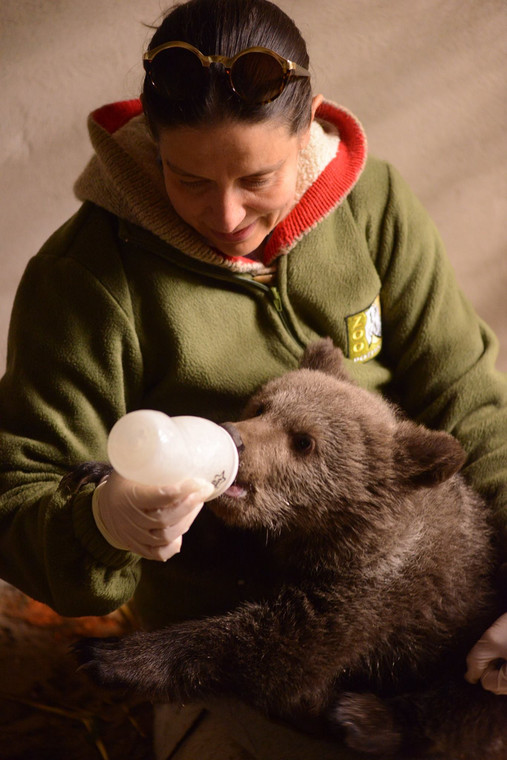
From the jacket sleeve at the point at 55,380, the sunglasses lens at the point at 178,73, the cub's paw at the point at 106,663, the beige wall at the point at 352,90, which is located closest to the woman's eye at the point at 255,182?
the sunglasses lens at the point at 178,73

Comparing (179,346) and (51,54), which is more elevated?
(51,54)

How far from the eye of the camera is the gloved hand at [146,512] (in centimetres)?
121

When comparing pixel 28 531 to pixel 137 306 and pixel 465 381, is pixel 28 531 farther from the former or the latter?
pixel 465 381

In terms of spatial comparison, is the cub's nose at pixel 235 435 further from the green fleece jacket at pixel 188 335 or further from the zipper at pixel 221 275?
the zipper at pixel 221 275

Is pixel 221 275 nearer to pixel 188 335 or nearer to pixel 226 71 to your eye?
pixel 188 335

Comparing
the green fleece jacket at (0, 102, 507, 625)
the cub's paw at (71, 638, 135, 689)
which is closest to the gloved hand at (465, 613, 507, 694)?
the green fleece jacket at (0, 102, 507, 625)

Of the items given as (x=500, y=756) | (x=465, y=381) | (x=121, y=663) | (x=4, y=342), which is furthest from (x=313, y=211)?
(x=4, y=342)

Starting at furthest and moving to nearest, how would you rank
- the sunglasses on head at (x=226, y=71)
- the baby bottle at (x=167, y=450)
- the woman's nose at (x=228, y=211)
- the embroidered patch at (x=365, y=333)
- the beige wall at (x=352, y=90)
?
the beige wall at (x=352, y=90) → the embroidered patch at (x=365, y=333) → the woman's nose at (x=228, y=211) → the sunglasses on head at (x=226, y=71) → the baby bottle at (x=167, y=450)

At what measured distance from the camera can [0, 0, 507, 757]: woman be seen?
1.38 meters

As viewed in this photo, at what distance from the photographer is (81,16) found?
2361 millimetres

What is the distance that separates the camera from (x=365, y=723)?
151cm

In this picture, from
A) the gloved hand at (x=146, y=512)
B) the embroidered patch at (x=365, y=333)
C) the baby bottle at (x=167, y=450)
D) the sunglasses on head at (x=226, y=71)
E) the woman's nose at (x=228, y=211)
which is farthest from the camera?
the embroidered patch at (x=365, y=333)

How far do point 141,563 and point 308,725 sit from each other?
602 millimetres

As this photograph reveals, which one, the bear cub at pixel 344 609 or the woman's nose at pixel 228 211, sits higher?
the woman's nose at pixel 228 211
